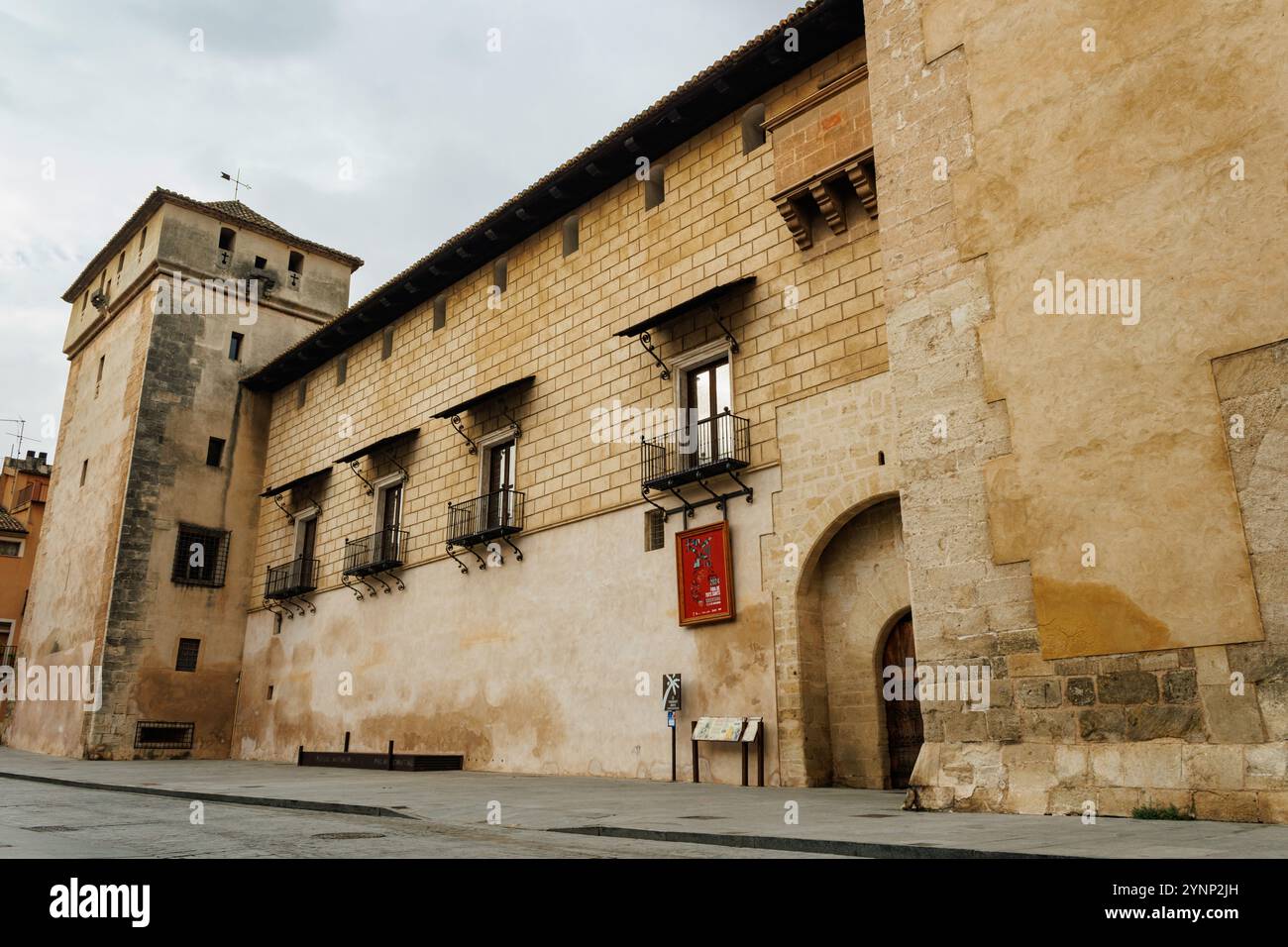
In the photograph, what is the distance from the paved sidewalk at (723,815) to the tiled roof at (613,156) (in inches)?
422

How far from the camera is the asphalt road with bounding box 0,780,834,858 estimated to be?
5.34 m

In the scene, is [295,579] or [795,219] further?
[295,579]

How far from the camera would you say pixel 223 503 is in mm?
26109

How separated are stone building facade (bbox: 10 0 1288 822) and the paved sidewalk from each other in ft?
3.24

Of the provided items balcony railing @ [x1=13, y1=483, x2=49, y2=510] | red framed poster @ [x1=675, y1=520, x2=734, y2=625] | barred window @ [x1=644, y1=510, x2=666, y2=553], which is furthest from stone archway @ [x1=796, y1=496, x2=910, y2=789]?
balcony railing @ [x1=13, y1=483, x2=49, y2=510]

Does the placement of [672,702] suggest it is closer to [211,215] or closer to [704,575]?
[704,575]

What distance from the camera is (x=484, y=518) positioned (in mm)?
18219

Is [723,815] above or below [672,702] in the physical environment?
below

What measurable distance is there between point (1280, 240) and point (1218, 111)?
1.30m

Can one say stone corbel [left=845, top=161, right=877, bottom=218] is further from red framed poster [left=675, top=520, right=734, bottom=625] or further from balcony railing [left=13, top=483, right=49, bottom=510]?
balcony railing [left=13, top=483, right=49, bottom=510]

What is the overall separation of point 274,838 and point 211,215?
25.4 meters

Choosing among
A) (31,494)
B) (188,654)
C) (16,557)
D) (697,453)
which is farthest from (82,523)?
(697,453)
